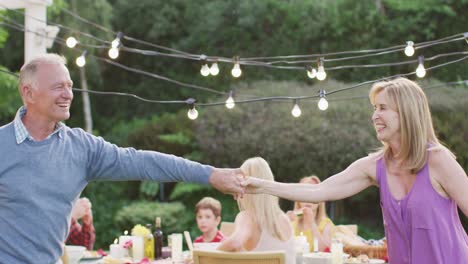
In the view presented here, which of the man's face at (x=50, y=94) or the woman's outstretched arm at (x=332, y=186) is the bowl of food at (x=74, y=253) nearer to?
the woman's outstretched arm at (x=332, y=186)

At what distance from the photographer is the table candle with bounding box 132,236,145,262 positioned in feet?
19.4

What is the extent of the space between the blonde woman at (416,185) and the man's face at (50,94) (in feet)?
3.96

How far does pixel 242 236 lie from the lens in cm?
491

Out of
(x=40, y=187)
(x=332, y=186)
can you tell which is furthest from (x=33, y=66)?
(x=332, y=186)

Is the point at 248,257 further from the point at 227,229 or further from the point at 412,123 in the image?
the point at 227,229

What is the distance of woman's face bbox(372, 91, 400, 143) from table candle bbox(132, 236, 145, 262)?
3.26 metres

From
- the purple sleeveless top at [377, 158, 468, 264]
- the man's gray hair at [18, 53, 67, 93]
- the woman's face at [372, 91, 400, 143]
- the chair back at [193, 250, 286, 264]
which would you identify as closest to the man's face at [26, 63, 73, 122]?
the man's gray hair at [18, 53, 67, 93]

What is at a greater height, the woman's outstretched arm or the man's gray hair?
the man's gray hair

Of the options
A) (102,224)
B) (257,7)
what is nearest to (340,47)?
(257,7)

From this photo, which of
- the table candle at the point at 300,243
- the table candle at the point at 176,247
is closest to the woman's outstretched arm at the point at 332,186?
the table candle at the point at 300,243

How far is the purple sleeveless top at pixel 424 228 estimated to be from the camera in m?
2.95

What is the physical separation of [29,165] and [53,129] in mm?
198

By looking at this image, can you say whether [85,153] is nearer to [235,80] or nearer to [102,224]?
[102,224]

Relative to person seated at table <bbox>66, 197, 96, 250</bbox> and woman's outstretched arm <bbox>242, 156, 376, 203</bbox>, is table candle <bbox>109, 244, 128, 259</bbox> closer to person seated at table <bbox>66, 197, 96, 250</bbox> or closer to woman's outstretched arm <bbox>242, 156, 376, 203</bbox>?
person seated at table <bbox>66, 197, 96, 250</bbox>
